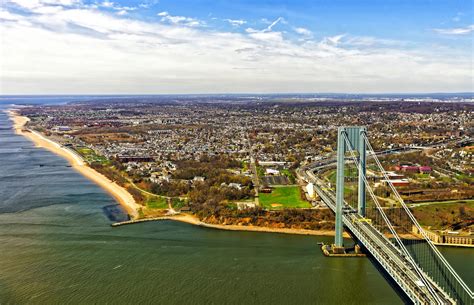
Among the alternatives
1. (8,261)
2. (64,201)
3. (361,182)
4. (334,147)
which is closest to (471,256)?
(361,182)

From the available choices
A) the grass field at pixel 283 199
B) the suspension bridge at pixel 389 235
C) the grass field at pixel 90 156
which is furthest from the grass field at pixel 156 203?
the grass field at pixel 90 156

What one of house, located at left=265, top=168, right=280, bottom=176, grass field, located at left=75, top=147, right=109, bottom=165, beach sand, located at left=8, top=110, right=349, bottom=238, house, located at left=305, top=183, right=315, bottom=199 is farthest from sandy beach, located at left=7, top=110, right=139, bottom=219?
house, located at left=265, top=168, right=280, bottom=176

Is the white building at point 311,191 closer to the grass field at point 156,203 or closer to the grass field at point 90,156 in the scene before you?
the grass field at point 156,203

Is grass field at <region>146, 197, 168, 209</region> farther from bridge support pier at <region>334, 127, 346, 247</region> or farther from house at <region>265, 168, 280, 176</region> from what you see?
bridge support pier at <region>334, 127, 346, 247</region>

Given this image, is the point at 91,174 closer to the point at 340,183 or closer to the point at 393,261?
the point at 340,183

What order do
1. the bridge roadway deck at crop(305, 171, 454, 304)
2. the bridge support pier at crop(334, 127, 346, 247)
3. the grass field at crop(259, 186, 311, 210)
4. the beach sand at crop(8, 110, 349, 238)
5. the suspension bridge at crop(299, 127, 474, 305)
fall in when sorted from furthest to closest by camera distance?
the grass field at crop(259, 186, 311, 210), the beach sand at crop(8, 110, 349, 238), the bridge support pier at crop(334, 127, 346, 247), the suspension bridge at crop(299, 127, 474, 305), the bridge roadway deck at crop(305, 171, 454, 304)

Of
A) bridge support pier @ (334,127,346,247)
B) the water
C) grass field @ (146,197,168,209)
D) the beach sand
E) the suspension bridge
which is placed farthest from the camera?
grass field @ (146,197,168,209)

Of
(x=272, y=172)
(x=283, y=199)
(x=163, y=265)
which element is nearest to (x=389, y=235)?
(x=283, y=199)

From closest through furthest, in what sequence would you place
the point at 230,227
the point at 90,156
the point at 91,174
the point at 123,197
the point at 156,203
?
the point at 230,227 < the point at 156,203 < the point at 123,197 < the point at 91,174 < the point at 90,156
